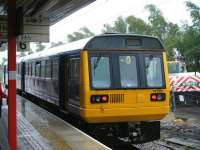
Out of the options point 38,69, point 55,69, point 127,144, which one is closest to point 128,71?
point 127,144

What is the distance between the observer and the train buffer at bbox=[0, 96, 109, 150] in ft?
33.6

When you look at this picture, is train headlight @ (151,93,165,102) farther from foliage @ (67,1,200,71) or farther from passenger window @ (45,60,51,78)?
foliage @ (67,1,200,71)

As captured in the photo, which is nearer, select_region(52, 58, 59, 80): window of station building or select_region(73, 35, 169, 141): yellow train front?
select_region(73, 35, 169, 141): yellow train front

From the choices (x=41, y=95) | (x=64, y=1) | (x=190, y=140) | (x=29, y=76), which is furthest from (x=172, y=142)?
(x=29, y=76)

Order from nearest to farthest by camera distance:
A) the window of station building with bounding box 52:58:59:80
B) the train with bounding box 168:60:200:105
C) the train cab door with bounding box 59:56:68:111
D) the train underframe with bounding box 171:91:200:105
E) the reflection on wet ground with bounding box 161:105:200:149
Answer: the reflection on wet ground with bounding box 161:105:200:149 → the train cab door with bounding box 59:56:68:111 → the window of station building with bounding box 52:58:59:80 → the train with bounding box 168:60:200:105 → the train underframe with bounding box 171:91:200:105

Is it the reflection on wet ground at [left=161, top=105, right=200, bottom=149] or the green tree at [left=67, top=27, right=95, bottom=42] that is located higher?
the green tree at [left=67, top=27, right=95, bottom=42]

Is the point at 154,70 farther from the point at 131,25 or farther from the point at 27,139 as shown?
the point at 131,25

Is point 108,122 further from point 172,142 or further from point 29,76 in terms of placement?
point 29,76

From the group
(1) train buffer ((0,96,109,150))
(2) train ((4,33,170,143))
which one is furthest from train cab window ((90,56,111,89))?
(1) train buffer ((0,96,109,150))

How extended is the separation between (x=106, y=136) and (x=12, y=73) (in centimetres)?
430

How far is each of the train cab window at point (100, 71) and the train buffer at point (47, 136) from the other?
1.22 meters

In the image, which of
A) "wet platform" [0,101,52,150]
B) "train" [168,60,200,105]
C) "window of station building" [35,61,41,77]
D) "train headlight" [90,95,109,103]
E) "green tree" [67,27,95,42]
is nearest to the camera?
"wet platform" [0,101,52,150]

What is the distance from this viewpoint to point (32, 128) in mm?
13172

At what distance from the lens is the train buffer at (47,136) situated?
404 inches
